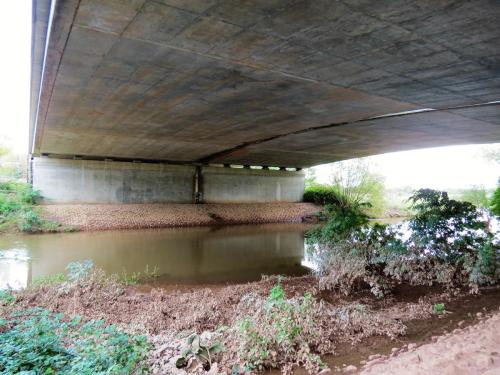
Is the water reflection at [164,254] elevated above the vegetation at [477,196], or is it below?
below

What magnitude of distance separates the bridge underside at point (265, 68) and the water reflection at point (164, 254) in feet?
14.3

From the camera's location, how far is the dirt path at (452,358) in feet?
9.92

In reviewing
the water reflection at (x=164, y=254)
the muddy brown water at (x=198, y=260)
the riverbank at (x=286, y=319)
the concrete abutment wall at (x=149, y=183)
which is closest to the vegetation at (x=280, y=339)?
the riverbank at (x=286, y=319)

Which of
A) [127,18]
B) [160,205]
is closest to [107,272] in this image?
[127,18]

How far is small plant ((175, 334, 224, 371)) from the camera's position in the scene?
358cm

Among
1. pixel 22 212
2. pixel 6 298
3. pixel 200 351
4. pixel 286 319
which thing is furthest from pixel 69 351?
pixel 22 212

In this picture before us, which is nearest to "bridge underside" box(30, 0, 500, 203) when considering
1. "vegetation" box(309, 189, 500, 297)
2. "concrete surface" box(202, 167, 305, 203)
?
"vegetation" box(309, 189, 500, 297)

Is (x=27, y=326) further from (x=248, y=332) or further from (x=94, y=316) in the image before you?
(x=248, y=332)

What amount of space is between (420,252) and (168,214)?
15.4 metres

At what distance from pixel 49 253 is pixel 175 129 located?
6.09 metres

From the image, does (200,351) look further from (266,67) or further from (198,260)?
(198,260)

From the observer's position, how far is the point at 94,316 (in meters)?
5.22

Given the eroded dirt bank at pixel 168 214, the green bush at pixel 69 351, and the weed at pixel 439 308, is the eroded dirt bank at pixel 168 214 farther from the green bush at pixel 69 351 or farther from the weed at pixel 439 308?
the weed at pixel 439 308

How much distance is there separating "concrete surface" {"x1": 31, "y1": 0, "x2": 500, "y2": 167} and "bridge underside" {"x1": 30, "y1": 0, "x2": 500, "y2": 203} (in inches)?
1.1
